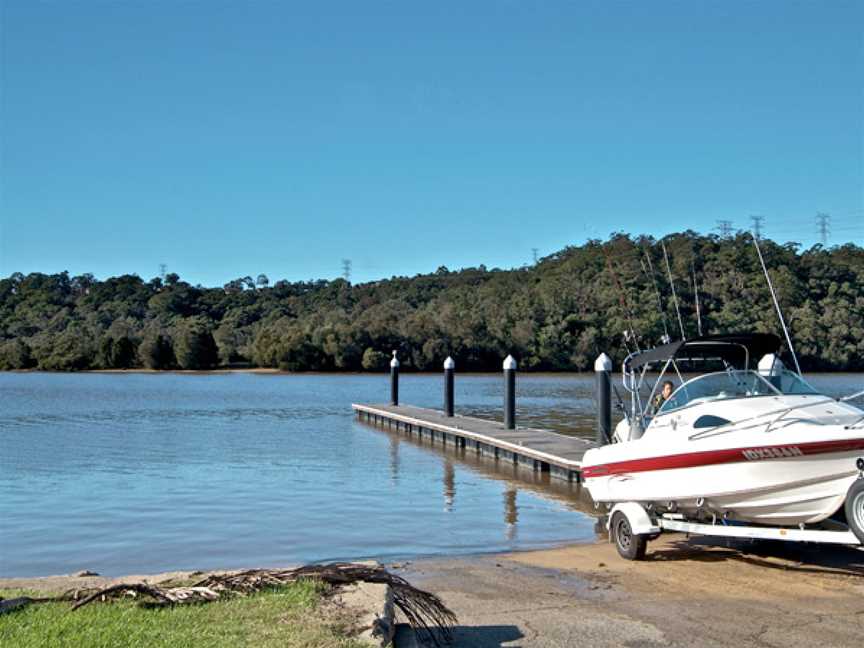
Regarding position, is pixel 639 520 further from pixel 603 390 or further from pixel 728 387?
pixel 603 390

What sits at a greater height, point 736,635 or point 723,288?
point 723,288

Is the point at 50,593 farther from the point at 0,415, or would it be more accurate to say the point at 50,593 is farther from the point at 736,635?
Answer: the point at 0,415

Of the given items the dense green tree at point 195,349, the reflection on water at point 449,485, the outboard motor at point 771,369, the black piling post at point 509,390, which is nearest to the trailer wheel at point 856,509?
the outboard motor at point 771,369

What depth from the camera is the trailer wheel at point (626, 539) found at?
9.17 metres

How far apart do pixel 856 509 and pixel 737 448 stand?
43.9 inches

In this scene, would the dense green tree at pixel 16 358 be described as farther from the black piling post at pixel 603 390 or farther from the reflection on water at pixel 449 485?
the black piling post at pixel 603 390

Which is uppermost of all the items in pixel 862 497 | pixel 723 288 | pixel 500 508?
pixel 723 288

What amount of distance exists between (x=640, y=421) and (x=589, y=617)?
369 cm

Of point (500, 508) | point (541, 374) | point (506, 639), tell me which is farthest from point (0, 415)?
point (541, 374)

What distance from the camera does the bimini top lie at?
9.54 m

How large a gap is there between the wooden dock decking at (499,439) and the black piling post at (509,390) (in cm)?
25

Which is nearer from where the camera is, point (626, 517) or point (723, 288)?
point (626, 517)

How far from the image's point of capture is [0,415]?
34.5 m

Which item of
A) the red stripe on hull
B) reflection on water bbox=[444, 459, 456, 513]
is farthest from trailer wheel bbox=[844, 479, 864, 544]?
reflection on water bbox=[444, 459, 456, 513]
